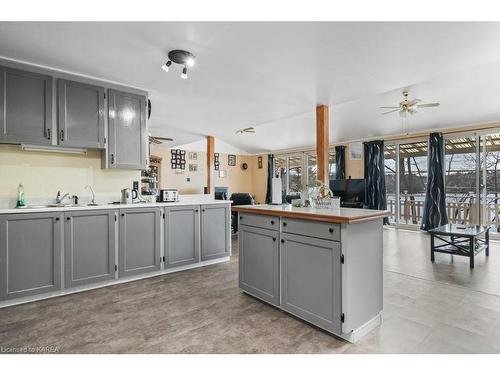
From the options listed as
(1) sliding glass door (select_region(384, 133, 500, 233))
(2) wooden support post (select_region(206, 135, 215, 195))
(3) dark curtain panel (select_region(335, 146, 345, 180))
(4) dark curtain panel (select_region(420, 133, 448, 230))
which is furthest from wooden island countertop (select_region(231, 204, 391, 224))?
(3) dark curtain panel (select_region(335, 146, 345, 180))

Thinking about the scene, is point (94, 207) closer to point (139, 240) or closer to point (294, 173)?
point (139, 240)

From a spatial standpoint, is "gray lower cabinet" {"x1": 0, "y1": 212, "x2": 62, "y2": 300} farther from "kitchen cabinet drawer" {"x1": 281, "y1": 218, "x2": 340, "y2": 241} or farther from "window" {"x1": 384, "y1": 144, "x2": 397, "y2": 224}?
"window" {"x1": 384, "y1": 144, "x2": 397, "y2": 224}

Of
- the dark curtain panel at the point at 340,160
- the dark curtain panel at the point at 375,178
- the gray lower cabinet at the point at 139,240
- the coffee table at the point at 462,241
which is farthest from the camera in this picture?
the dark curtain panel at the point at 340,160

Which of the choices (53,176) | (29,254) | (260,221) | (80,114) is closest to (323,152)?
(260,221)

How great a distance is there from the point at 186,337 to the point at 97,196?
2.15 m

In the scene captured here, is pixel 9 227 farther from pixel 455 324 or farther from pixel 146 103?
pixel 455 324

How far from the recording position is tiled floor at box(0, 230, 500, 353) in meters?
1.83

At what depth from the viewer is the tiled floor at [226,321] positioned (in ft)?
5.99

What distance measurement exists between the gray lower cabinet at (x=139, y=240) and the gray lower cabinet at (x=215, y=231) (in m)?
0.65

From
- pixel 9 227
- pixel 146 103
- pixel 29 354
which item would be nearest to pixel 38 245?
pixel 9 227

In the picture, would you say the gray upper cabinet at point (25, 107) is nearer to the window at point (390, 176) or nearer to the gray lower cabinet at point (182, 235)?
the gray lower cabinet at point (182, 235)

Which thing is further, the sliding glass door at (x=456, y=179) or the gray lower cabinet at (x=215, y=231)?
the sliding glass door at (x=456, y=179)

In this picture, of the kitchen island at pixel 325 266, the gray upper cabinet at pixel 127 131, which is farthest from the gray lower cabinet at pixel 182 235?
the kitchen island at pixel 325 266

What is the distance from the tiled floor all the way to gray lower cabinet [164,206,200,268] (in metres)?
0.32
